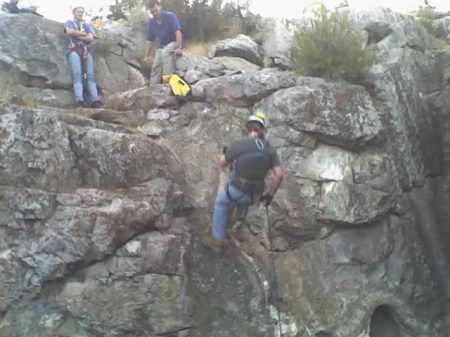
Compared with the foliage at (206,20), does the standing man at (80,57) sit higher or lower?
lower

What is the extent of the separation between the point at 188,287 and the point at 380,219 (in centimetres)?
334

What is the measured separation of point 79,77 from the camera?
32.7 ft

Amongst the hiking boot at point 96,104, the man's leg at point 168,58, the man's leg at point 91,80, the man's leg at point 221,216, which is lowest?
the man's leg at point 221,216

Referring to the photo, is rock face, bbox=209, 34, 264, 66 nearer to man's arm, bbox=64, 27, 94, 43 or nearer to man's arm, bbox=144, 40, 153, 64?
man's arm, bbox=144, 40, 153, 64

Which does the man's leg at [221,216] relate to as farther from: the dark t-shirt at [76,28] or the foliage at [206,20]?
the foliage at [206,20]

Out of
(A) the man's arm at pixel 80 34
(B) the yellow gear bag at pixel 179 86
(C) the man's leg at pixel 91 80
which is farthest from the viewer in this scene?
(A) the man's arm at pixel 80 34

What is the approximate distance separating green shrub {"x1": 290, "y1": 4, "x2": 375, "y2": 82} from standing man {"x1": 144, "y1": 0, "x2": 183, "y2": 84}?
243 centimetres

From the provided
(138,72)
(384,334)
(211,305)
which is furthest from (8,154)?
(384,334)

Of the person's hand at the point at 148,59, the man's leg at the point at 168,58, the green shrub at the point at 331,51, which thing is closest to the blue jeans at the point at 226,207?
the green shrub at the point at 331,51

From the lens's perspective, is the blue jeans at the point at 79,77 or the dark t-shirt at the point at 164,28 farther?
the dark t-shirt at the point at 164,28

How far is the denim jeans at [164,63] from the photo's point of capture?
10781mm

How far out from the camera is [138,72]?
12.2 m

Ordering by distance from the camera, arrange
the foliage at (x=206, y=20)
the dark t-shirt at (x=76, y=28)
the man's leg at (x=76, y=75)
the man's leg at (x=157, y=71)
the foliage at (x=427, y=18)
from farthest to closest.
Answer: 1. the foliage at (x=206, y=20)
2. the foliage at (x=427, y=18)
3. the man's leg at (x=157, y=71)
4. the dark t-shirt at (x=76, y=28)
5. the man's leg at (x=76, y=75)

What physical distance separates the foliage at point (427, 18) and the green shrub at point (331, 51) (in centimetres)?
330
